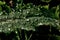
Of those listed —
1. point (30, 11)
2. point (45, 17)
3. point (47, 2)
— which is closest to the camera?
point (45, 17)

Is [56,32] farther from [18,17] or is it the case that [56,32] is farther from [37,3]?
[37,3]

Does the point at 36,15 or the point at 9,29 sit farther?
the point at 36,15

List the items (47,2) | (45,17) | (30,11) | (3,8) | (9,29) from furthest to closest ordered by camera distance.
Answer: (47,2), (3,8), (30,11), (45,17), (9,29)

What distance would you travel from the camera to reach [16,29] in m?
2.75

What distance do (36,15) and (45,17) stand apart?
0.20m

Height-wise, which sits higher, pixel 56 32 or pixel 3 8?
pixel 3 8

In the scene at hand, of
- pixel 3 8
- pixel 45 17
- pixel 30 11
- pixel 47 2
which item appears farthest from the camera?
pixel 47 2

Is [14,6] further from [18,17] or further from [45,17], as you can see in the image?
[45,17]

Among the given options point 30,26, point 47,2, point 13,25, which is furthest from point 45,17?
point 47,2

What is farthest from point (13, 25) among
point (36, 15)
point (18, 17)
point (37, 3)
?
point (37, 3)

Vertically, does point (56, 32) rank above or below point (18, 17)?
below

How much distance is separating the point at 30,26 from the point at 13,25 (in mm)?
269

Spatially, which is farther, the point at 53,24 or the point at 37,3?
the point at 37,3

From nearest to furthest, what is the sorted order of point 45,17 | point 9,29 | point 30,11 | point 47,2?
1. point 9,29
2. point 45,17
3. point 30,11
4. point 47,2
